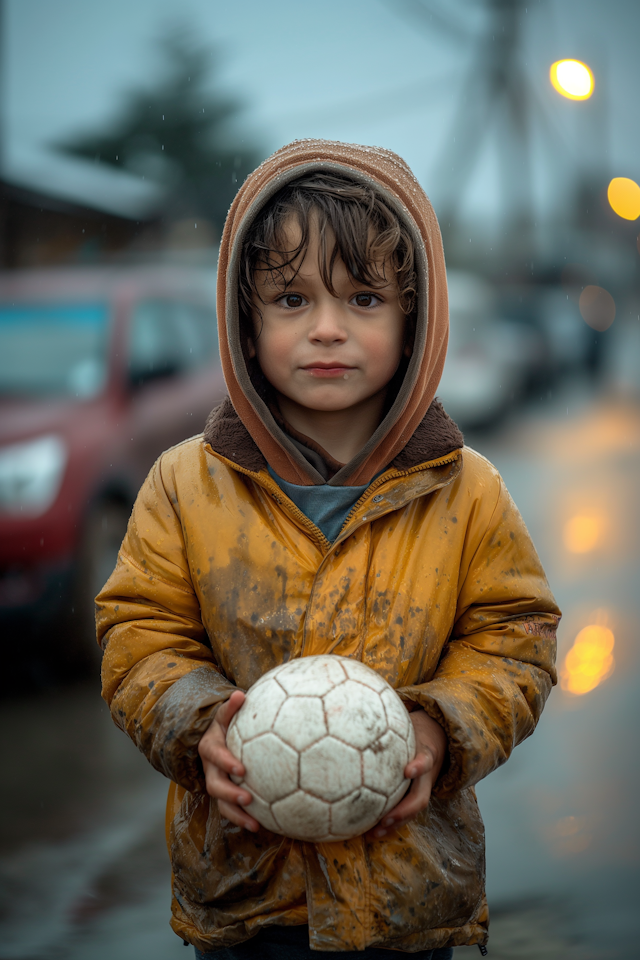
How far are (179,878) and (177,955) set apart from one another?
126cm

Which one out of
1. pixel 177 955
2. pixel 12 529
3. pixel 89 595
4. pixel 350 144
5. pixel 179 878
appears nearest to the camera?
pixel 179 878

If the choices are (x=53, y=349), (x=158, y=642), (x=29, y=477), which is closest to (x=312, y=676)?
(x=158, y=642)

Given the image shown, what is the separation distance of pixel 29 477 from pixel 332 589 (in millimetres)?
3164

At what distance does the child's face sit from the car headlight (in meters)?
2.97

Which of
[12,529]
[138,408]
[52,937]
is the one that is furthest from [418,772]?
[138,408]

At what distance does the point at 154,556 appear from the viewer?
1.66 m

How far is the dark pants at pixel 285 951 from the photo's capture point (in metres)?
1.57

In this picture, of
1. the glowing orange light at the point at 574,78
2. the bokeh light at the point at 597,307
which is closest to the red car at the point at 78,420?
the glowing orange light at the point at 574,78

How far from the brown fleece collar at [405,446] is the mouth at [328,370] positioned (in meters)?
0.20

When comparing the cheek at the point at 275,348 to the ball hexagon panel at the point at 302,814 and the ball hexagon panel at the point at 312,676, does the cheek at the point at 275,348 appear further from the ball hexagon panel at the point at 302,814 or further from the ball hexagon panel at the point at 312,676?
the ball hexagon panel at the point at 302,814

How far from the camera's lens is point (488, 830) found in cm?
333

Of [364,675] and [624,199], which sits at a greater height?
[624,199]

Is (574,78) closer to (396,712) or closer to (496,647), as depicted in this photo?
(496,647)

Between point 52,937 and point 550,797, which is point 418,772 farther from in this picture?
point 550,797
